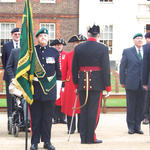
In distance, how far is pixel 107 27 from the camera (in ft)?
94.8

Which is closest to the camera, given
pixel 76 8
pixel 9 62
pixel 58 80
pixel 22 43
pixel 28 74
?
pixel 22 43

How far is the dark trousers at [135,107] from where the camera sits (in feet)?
28.9

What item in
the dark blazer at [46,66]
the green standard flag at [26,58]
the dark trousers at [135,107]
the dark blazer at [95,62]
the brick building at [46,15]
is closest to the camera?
the green standard flag at [26,58]

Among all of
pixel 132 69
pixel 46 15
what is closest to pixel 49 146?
pixel 132 69

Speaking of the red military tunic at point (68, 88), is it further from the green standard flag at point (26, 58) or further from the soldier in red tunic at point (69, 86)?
the green standard flag at point (26, 58)

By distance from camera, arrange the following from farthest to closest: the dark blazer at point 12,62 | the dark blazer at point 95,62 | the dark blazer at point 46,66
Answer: the dark blazer at point 12,62 < the dark blazer at point 95,62 < the dark blazer at point 46,66

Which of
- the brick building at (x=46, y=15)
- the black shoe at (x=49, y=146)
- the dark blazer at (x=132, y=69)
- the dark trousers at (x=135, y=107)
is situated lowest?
the black shoe at (x=49, y=146)

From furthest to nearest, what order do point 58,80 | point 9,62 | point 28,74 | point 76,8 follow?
1. point 76,8
2. point 9,62
3. point 58,80
4. point 28,74

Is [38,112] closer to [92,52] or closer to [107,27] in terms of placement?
[92,52]

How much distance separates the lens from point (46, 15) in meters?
28.7

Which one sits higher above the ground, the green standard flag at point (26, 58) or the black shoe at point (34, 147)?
the green standard flag at point (26, 58)

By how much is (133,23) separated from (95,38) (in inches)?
854

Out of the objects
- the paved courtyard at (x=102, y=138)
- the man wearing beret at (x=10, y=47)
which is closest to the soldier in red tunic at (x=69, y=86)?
the paved courtyard at (x=102, y=138)

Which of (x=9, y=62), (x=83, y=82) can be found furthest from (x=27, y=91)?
(x=9, y=62)
